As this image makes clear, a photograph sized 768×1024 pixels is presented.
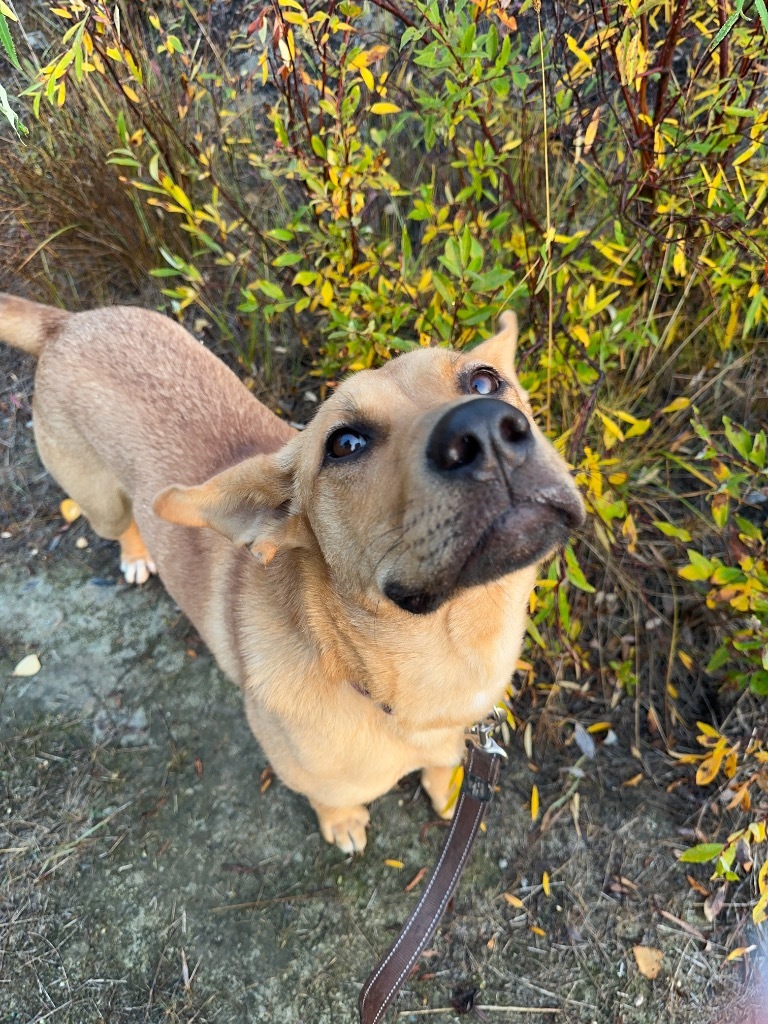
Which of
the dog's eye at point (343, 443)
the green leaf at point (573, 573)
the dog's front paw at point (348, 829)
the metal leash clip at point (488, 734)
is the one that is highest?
the dog's eye at point (343, 443)

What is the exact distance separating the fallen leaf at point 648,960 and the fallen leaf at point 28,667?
3.53 meters

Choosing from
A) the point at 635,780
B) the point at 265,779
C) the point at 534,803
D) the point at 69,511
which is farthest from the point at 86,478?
the point at 635,780

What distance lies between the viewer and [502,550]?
164cm

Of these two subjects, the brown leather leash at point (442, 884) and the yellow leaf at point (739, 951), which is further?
the yellow leaf at point (739, 951)

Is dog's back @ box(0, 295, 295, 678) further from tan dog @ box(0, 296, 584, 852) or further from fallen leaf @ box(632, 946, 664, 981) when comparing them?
fallen leaf @ box(632, 946, 664, 981)

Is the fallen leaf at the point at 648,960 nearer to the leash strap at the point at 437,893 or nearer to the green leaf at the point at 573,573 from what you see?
the leash strap at the point at 437,893

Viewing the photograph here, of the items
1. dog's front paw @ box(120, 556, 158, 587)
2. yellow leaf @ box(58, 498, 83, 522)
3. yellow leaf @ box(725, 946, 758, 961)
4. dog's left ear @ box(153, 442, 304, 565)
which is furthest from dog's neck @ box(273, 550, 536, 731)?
yellow leaf @ box(58, 498, 83, 522)

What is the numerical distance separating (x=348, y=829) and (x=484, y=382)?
228 cm

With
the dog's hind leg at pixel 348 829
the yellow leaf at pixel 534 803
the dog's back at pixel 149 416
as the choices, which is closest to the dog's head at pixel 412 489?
the dog's back at pixel 149 416

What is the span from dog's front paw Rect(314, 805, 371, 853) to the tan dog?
0.01 meters

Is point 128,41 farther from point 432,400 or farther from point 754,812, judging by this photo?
point 754,812

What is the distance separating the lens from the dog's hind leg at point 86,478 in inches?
134

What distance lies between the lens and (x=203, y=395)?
3.10 meters

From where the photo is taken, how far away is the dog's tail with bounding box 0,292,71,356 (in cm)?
332
